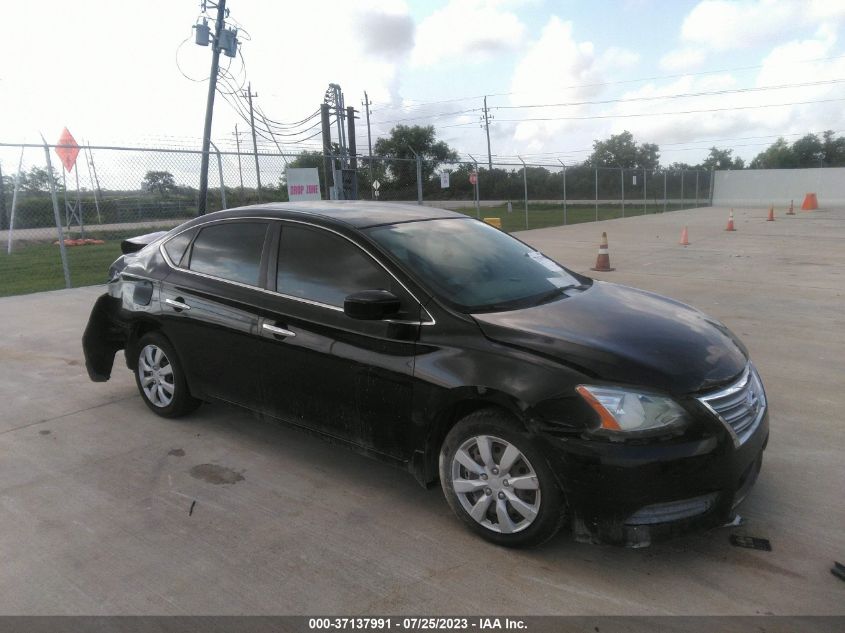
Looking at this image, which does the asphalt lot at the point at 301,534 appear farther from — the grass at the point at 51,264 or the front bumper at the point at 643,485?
the grass at the point at 51,264

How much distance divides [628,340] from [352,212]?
73.8 inches

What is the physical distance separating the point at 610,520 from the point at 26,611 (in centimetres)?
244

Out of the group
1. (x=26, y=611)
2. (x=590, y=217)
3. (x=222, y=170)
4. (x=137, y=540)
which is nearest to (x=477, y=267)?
(x=137, y=540)

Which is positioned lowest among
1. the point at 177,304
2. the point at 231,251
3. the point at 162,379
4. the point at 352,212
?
the point at 162,379

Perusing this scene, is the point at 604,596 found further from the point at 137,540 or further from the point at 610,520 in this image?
the point at 137,540

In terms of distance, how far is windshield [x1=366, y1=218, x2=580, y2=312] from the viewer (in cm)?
354

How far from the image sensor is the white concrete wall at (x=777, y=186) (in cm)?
Result: 3922

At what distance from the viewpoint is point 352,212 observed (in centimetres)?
412

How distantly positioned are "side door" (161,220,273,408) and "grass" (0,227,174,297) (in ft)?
24.3

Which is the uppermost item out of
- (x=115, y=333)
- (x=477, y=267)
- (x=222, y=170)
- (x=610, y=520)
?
(x=222, y=170)

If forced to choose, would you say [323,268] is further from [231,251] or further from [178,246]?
[178,246]

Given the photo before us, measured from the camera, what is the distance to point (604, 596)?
277 cm

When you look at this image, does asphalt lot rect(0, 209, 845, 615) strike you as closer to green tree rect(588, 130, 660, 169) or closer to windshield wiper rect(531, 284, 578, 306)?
windshield wiper rect(531, 284, 578, 306)

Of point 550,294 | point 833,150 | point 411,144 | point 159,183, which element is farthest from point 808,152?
point 550,294
